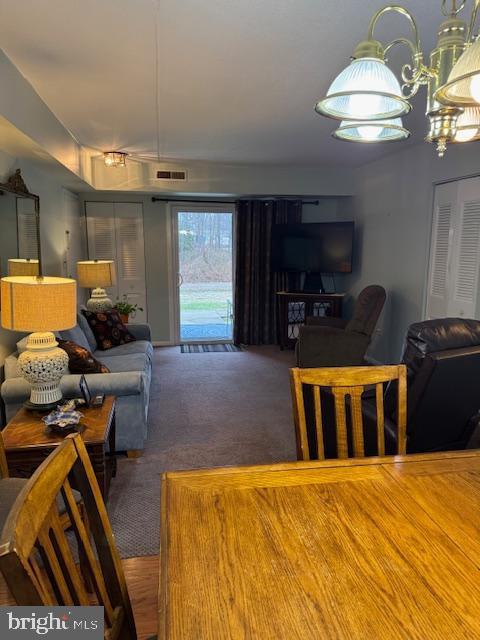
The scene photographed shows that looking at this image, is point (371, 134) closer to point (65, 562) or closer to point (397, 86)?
point (397, 86)

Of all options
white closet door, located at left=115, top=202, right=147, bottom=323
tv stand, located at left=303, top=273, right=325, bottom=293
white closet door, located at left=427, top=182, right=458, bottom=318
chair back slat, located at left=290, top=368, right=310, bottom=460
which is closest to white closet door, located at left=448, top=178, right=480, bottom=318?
white closet door, located at left=427, top=182, right=458, bottom=318

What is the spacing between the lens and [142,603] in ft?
5.63

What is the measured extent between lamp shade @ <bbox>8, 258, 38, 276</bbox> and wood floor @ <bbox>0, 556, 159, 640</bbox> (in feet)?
6.51

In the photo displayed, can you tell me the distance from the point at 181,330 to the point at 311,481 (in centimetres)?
520

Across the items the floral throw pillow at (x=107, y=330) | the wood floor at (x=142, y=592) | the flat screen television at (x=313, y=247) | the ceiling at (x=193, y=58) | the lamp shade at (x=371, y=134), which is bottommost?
the wood floor at (x=142, y=592)

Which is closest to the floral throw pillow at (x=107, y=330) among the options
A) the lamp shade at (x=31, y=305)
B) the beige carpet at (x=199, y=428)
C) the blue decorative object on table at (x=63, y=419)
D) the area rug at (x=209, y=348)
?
the beige carpet at (x=199, y=428)

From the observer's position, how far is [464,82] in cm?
111

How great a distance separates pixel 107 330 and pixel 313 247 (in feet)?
9.79

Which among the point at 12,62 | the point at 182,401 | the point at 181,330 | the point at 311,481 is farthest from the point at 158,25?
the point at 181,330

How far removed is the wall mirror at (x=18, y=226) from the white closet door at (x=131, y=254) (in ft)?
7.54

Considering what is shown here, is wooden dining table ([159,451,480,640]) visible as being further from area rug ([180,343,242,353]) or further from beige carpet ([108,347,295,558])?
area rug ([180,343,242,353])

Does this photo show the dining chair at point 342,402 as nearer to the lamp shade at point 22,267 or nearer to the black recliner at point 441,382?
the black recliner at point 441,382

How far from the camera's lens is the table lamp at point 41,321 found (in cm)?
216

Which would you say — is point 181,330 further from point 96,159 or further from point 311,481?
point 311,481
